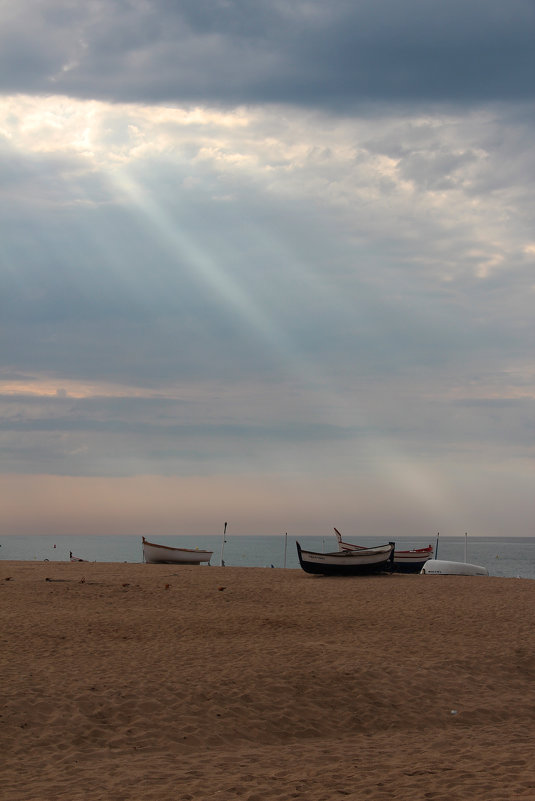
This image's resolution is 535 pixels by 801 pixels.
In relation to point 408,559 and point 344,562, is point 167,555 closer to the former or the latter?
point 408,559

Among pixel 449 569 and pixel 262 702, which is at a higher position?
pixel 262 702

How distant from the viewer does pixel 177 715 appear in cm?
1185

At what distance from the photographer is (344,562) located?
35.6m

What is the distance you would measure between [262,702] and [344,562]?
2343cm

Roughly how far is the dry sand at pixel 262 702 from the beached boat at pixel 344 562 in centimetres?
1246

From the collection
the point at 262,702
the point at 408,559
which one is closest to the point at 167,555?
the point at 408,559

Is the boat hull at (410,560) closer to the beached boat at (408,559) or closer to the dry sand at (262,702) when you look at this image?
the beached boat at (408,559)

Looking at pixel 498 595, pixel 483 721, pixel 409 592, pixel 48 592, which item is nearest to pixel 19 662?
pixel 483 721

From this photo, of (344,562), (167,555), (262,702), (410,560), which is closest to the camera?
(262,702)

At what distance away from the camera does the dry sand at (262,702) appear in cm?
915

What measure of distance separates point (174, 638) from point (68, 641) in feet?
8.42

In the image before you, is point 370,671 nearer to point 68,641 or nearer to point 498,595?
point 68,641

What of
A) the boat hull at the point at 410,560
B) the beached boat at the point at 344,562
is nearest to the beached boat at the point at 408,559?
the boat hull at the point at 410,560

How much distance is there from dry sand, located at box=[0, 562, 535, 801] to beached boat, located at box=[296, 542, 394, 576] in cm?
1246
